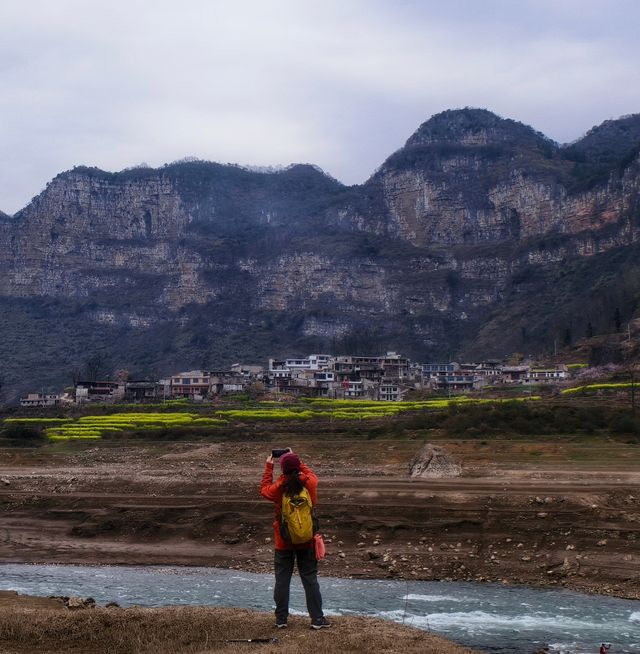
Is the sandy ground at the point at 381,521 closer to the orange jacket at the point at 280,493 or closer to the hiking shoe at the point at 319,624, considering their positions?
the hiking shoe at the point at 319,624

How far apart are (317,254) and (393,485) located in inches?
6731

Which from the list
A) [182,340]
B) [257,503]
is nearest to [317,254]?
[182,340]

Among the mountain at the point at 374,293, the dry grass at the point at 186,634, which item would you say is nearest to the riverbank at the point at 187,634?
the dry grass at the point at 186,634

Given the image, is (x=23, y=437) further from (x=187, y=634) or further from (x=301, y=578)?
(x=301, y=578)

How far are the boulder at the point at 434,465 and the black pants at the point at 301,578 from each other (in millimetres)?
20473

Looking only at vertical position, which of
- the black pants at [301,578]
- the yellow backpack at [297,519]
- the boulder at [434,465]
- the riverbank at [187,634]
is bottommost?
the boulder at [434,465]

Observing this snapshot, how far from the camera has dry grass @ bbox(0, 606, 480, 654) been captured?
364 inches

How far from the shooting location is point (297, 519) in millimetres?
9898

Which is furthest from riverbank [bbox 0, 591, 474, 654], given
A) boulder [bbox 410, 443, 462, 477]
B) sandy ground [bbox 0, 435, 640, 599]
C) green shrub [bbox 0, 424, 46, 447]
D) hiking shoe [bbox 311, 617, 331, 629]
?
green shrub [bbox 0, 424, 46, 447]

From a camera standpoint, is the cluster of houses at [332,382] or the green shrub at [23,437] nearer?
the green shrub at [23,437]

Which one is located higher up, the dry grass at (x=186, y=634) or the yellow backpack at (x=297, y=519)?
the yellow backpack at (x=297, y=519)

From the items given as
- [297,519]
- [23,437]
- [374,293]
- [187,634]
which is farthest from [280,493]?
[374,293]

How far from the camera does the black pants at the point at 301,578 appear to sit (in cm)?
996

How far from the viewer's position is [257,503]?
81.5ft
